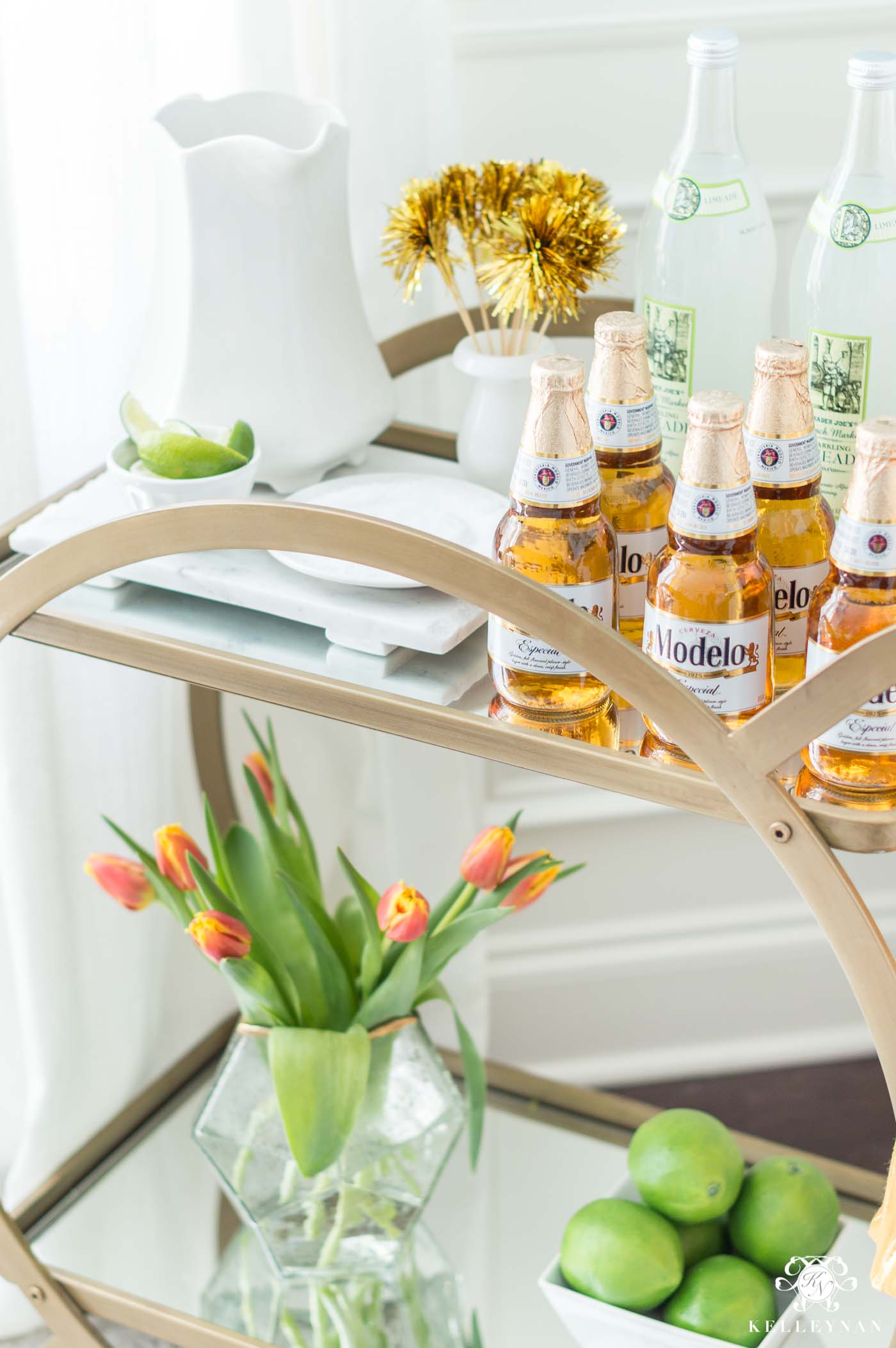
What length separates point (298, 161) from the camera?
91 cm

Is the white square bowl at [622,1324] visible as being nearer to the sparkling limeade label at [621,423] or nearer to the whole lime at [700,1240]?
the whole lime at [700,1240]

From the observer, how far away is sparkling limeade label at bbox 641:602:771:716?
709mm

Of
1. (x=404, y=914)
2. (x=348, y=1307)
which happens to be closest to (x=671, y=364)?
(x=404, y=914)

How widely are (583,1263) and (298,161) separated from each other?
2.40 ft

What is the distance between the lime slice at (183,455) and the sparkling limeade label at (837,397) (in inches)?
13.6

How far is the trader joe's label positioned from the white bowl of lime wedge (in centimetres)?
32

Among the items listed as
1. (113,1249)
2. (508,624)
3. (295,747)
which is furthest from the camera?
(295,747)

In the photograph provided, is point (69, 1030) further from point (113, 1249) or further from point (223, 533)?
point (223, 533)

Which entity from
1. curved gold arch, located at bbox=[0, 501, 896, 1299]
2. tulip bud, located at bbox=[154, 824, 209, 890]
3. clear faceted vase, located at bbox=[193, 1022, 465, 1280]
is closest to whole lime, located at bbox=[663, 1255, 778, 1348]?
clear faceted vase, located at bbox=[193, 1022, 465, 1280]

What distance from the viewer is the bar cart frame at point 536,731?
2.20ft

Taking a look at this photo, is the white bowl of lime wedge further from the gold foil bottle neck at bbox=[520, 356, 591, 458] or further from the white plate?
the gold foil bottle neck at bbox=[520, 356, 591, 458]

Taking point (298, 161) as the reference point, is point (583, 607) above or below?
below

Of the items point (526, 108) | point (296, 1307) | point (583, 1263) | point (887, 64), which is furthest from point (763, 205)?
point (296, 1307)

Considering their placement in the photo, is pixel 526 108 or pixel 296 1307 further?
pixel 526 108
